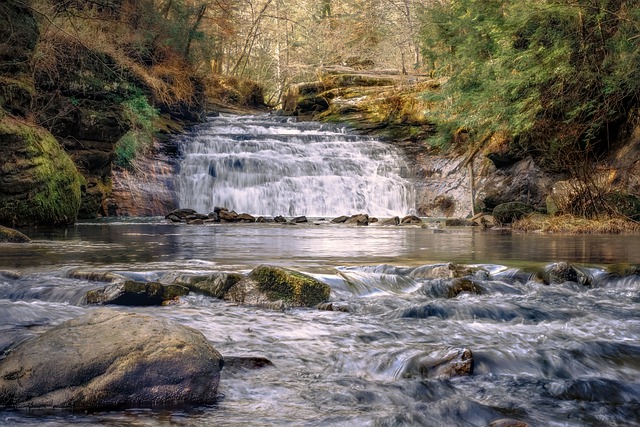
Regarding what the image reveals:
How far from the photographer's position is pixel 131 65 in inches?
757

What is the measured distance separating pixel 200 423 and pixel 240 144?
68.8 feet

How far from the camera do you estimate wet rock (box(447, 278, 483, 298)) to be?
20.1 feet

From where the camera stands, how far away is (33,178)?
14086 mm

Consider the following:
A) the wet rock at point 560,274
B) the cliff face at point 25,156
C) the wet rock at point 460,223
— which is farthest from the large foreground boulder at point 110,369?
the wet rock at point 460,223

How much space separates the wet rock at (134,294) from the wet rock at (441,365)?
8.89ft

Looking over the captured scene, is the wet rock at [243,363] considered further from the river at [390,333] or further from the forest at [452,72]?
the forest at [452,72]

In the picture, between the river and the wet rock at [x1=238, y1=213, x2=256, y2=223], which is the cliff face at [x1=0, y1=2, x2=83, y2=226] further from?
the river

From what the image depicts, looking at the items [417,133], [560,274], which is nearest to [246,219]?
[417,133]

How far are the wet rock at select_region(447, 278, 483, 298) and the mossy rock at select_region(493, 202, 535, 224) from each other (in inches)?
406

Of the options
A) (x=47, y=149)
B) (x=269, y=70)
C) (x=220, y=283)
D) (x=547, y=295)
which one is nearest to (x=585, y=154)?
(x=547, y=295)

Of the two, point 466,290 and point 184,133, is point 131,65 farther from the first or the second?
point 466,290

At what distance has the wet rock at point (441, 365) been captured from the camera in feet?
12.1

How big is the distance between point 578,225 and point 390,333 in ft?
33.8

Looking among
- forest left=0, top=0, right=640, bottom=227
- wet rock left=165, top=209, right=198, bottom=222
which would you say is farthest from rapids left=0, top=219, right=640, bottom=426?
wet rock left=165, top=209, right=198, bottom=222
